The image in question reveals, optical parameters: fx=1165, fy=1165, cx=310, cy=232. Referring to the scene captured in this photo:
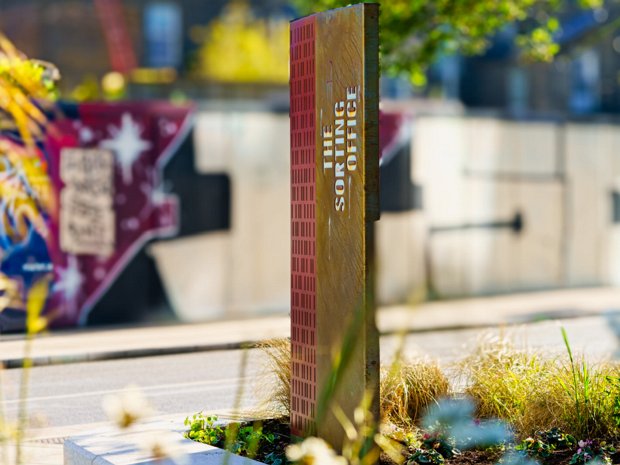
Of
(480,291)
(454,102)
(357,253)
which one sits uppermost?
(454,102)

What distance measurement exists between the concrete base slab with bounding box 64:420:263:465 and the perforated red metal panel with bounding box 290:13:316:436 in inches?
25.2

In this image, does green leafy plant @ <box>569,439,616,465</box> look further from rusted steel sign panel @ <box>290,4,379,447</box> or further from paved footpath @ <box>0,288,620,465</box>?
paved footpath @ <box>0,288,620,465</box>

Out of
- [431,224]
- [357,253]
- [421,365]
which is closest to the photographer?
[357,253]

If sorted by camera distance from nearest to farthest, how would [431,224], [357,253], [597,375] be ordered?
[357,253] < [597,375] < [431,224]

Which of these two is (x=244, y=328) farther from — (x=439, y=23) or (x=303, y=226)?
(x=303, y=226)

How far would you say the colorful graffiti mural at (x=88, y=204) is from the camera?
614 inches

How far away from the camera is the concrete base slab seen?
6.21 meters

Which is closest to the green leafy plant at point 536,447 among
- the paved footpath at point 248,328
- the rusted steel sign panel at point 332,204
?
the rusted steel sign panel at point 332,204

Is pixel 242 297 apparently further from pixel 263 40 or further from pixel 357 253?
pixel 263 40

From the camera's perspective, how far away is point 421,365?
7.46 metres

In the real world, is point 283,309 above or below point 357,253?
below

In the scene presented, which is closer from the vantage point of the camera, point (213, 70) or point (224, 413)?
point (224, 413)

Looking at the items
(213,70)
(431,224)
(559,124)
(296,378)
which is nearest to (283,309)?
(431,224)

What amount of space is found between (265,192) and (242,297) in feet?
5.40
